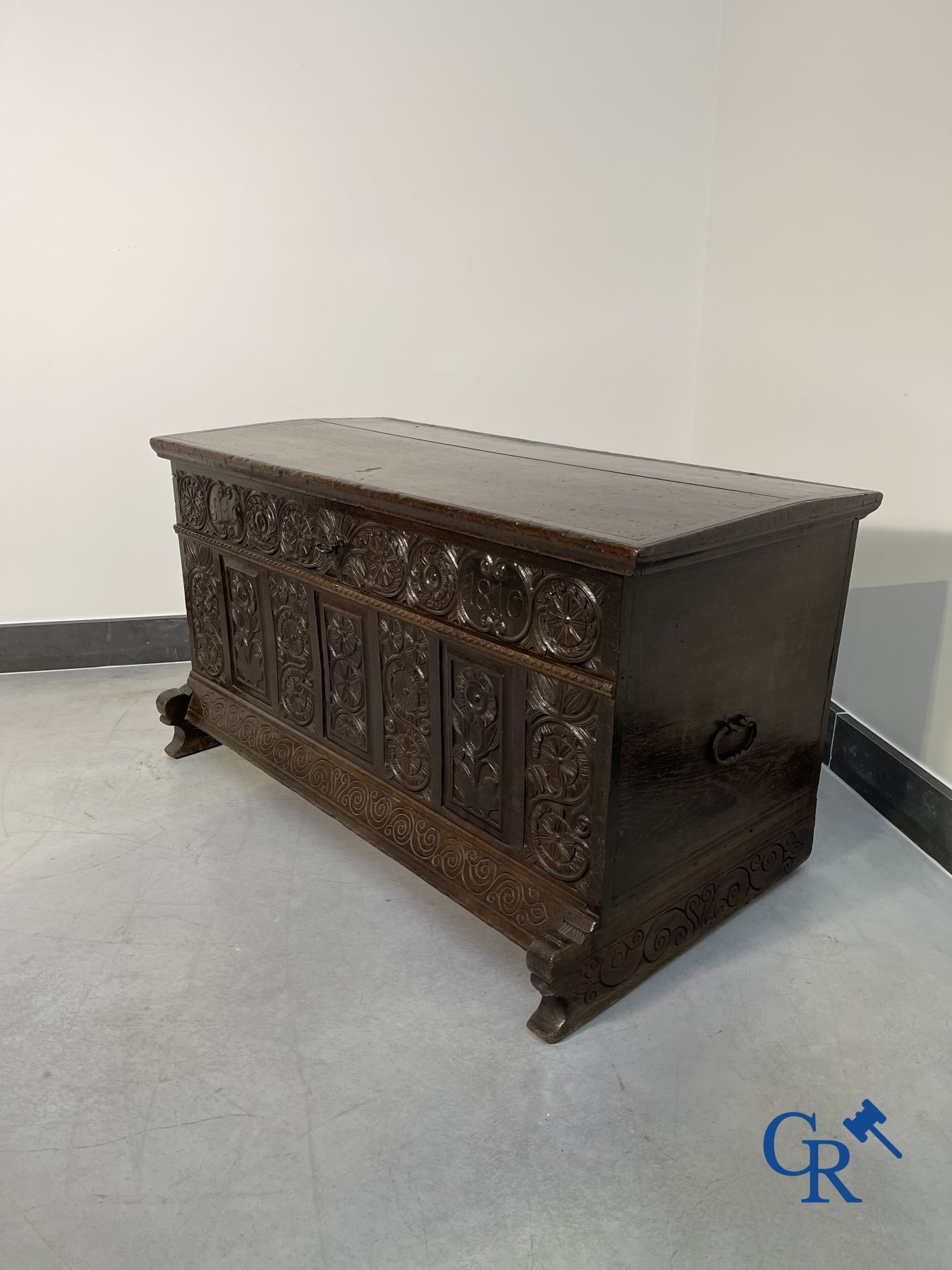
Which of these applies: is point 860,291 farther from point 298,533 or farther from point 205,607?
point 205,607

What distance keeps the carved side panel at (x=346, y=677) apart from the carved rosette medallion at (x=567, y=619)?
0.57 metres

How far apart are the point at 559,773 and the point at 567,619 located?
30 centimetres

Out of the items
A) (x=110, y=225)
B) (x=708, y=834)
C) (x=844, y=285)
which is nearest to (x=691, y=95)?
(x=844, y=285)

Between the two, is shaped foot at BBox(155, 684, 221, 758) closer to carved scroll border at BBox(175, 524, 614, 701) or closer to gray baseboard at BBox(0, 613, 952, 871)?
carved scroll border at BBox(175, 524, 614, 701)

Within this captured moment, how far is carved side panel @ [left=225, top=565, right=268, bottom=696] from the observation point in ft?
8.07

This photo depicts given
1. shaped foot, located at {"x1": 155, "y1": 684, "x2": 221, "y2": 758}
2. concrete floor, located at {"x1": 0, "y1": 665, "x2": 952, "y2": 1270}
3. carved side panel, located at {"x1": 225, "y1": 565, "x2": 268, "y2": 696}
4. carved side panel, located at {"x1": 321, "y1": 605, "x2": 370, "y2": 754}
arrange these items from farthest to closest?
shaped foot, located at {"x1": 155, "y1": 684, "x2": 221, "y2": 758}, carved side panel, located at {"x1": 225, "y1": 565, "x2": 268, "y2": 696}, carved side panel, located at {"x1": 321, "y1": 605, "x2": 370, "y2": 754}, concrete floor, located at {"x1": 0, "y1": 665, "x2": 952, "y2": 1270}

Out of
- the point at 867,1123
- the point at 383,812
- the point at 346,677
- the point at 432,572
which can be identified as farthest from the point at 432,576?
the point at 867,1123

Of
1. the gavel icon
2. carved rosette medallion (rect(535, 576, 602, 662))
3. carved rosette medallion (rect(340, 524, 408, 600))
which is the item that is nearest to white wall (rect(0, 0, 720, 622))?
carved rosette medallion (rect(340, 524, 408, 600))

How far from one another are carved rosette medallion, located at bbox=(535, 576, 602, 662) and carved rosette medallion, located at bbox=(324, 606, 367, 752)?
58 centimetres

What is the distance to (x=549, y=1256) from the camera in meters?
1.32

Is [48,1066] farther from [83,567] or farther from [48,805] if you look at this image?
[83,567]

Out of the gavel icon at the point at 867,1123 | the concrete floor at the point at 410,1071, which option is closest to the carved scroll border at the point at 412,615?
the concrete floor at the point at 410,1071

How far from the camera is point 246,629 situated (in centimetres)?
252

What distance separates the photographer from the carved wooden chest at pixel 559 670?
1.63m
